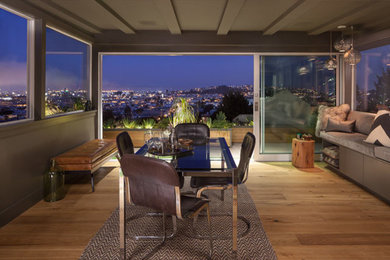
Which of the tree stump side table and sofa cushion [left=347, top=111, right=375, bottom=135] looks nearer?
sofa cushion [left=347, top=111, right=375, bottom=135]

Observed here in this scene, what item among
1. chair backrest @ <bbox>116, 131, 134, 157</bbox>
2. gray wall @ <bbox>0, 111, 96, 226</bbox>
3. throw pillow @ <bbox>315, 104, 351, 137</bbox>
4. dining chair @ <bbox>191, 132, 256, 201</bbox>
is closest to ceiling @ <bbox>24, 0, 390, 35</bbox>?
throw pillow @ <bbox>315, 104, 351, 137</bbox>

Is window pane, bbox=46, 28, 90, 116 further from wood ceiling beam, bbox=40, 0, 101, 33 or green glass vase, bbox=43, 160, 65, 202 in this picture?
green glass vase, bbox=43, 160, 65, 202

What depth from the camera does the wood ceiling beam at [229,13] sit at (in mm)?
4152

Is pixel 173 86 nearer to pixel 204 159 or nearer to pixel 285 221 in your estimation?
pixel 285 221

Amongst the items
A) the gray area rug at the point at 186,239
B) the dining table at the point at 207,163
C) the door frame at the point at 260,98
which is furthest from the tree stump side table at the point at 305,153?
the dining table at the point at 207,163

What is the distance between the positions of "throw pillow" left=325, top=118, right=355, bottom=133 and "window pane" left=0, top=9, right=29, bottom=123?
4732 mm

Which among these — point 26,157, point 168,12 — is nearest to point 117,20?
point 168,12

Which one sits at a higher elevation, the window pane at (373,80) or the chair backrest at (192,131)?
the window pane at (373,80)

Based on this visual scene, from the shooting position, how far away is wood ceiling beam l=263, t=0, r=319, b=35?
13.6 feet

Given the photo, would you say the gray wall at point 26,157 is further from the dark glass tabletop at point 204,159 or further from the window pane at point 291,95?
the window pane at point 291,95

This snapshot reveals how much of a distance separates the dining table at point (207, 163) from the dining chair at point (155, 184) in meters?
0.25

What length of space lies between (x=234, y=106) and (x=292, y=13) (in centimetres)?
648

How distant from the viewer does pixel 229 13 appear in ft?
15.4

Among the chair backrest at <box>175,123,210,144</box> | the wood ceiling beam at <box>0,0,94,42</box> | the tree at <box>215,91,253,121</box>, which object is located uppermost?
the wood ceiling beam at <box>0,0,94,42</box>
